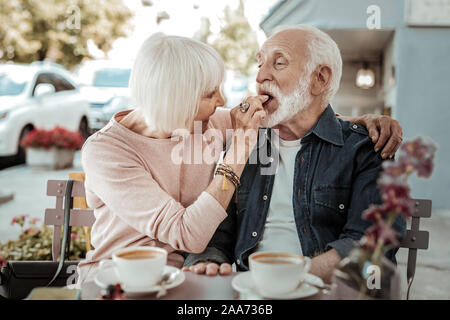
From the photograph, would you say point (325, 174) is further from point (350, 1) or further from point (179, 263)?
point (350, 1)

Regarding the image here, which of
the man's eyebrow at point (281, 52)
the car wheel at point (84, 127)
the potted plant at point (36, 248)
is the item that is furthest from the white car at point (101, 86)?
the man's eyebrow at point (281, 52)

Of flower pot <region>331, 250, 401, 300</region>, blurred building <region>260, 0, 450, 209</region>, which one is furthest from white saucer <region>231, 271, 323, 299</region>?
blurred building <region>260, 0, 450, 209</region>

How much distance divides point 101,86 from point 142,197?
9.61 m

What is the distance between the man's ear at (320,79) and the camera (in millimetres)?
1974

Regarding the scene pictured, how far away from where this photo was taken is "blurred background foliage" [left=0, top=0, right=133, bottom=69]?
1068 centimetres

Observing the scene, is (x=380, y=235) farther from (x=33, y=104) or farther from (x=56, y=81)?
(x=56, y=81)

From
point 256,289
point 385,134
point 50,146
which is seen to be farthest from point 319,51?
point 50,146

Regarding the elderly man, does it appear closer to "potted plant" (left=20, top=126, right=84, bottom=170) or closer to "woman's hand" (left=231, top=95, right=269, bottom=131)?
"woman's hand" (left=231, top=95, right=269, bottom=131)

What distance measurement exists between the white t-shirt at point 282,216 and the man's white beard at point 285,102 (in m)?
0.15

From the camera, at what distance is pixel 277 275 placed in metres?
1.04

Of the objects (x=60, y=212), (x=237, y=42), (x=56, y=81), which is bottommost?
(x=60, y=212)

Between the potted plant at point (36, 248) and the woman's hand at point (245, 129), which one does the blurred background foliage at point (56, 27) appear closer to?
the potted plant at point (36, 248)

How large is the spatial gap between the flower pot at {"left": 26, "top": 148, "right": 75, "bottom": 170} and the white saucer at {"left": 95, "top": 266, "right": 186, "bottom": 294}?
25.7ft
